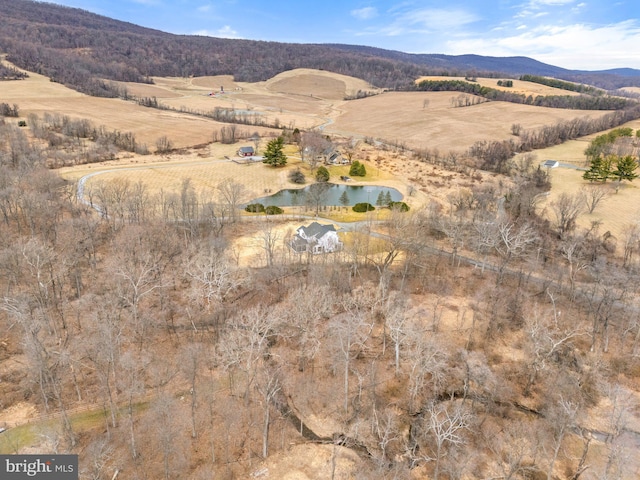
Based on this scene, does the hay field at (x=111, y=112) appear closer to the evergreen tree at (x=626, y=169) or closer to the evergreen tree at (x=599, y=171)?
the evergreen tree at (x=599, y=171)

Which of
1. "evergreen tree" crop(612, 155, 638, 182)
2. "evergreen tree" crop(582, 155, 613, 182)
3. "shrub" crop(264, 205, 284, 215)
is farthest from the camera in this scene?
"evergreen tree" crop(582, 155, 613, 182)

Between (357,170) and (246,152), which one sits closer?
(357,170)

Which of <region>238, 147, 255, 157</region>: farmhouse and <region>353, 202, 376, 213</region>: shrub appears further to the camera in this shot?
<region>238, 147, 255, 157</region>: farmhouse

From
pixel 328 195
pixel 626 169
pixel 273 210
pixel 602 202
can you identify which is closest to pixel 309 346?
pixel 273 210

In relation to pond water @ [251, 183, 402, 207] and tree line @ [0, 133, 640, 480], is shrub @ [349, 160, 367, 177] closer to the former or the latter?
pond water @ [251, 183, 402, 207]

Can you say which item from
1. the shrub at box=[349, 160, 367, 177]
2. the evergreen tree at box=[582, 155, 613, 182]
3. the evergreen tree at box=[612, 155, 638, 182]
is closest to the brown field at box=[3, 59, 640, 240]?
the shrub at box=[349, 160, 367, 177]

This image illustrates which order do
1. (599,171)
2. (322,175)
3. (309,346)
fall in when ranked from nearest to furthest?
1. (309,346)
2. (599,171)
3. (322,175)

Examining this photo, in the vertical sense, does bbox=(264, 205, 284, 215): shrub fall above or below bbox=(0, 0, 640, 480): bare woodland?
above

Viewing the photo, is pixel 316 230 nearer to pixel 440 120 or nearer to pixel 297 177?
pixel 297 177

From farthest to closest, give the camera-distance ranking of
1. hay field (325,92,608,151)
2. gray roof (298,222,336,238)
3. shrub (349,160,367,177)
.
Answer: hay field (325,92,608,151)
shrub (349,160,367,177)
gray roof (298,222,336,238)
